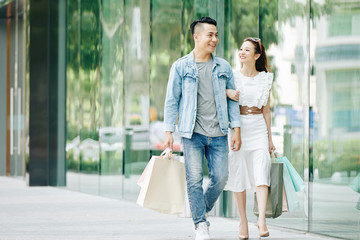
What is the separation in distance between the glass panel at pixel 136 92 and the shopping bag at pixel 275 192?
4.79m

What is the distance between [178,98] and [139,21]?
527 cm

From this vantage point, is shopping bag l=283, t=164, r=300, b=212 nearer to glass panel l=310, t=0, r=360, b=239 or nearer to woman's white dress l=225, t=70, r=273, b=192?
woman's white dress l=225, t=70, r=273, b=192

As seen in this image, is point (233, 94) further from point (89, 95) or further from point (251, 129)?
point (89, 95)

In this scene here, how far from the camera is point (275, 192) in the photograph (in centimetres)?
633

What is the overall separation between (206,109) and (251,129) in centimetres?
49

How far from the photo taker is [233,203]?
8.60 m

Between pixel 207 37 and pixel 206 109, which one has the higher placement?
pixel 207 37

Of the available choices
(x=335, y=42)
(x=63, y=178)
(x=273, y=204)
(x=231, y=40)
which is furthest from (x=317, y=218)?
(x=63, y=178)

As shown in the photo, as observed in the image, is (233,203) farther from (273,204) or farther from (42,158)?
(42,158)

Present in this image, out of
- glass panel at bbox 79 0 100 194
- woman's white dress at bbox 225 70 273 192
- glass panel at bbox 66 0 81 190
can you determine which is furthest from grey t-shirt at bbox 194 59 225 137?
glass panel at bbox 66 0 81 190

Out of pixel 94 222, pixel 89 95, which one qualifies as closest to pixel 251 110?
pixel 94 222

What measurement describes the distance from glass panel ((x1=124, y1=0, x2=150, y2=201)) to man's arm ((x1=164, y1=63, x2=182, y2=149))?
470 centimetres

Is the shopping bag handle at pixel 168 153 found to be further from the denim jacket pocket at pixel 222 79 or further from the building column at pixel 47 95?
the building column at pixel 47 95

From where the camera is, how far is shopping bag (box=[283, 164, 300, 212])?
20.8ft
